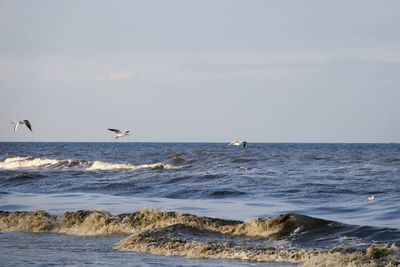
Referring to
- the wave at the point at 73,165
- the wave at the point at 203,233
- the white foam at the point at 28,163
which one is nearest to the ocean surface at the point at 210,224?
the wave at the point at 203,233

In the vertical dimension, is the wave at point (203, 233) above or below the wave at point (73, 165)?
below

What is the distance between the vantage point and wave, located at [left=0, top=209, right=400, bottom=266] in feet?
37.9

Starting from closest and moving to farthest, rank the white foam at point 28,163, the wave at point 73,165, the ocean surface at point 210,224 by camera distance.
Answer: the ocean surface at point 210,224, the wave at point 73,165, the white foam at point 28,163

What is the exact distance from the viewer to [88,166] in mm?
46719

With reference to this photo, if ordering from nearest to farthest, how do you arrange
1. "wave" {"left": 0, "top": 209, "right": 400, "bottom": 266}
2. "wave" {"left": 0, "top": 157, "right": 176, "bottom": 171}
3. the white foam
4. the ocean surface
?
A: "wave" {"left": 0, "top": 209, "right": 400, "bottom": 266}
the ocean surface
"wave" {"left": 0, "top": 157, "right": 176, "bottom": 171}
the white foam

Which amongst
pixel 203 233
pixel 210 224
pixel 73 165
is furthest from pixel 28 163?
pixel 203 233

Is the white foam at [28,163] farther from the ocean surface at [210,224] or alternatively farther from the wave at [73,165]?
the ocean surface at [210,224]

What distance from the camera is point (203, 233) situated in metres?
14.6

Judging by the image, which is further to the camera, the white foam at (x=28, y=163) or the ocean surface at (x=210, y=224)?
the white foam at (x=28, y=163)

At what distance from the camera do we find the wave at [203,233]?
11.5 metres

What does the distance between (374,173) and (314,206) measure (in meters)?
12.3

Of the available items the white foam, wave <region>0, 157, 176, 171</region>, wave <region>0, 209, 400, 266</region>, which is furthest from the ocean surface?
the white foam

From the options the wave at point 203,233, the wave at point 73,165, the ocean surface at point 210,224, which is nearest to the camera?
the wave at point 203,233

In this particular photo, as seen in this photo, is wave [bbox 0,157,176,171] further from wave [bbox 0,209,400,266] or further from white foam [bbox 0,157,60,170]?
wave [bbox 0,209,400,266]
